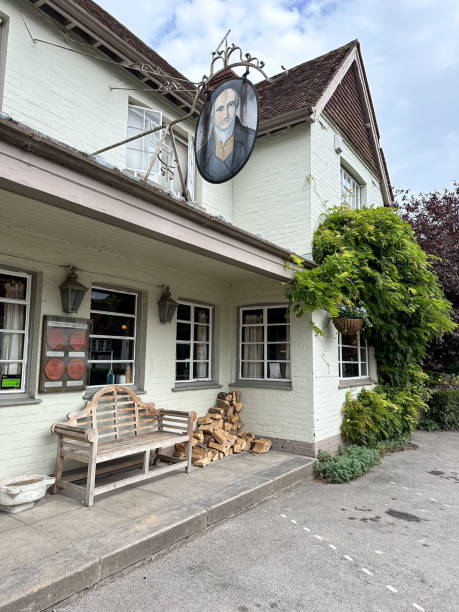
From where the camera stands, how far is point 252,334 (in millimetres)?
7621

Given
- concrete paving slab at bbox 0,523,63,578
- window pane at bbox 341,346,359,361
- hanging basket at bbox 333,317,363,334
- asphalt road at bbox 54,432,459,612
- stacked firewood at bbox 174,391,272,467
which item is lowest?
asphalt road at bbox 54,432,459,612

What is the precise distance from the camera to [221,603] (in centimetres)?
293

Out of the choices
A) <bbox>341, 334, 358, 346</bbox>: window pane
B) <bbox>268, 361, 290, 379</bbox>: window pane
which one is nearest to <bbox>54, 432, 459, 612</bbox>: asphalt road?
<bbox>268, 361, 290, 379</bbox>: window pane

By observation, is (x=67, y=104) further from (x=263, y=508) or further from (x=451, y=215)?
(x=451, y=215)

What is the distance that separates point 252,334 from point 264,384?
3.20 feet

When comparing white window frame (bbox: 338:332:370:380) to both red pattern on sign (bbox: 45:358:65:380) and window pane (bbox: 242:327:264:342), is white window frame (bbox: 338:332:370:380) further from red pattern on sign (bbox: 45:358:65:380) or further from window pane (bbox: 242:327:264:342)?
red pattern on sign (bbox: 45:358:65:380)

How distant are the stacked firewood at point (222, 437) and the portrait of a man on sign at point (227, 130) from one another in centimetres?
382

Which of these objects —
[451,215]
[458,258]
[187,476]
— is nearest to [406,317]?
[458,258]

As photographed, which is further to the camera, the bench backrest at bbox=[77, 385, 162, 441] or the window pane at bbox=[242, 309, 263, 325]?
the window pane at bbox=[242, 309, 263, 325]

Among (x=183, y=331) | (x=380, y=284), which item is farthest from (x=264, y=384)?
(x=380, y=284)

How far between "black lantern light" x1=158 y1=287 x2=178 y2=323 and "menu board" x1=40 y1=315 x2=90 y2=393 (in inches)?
50.1

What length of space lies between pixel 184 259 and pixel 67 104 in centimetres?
269

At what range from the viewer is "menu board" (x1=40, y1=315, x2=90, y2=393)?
15.7 ft

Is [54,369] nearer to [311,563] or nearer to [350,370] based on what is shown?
[311,563]
